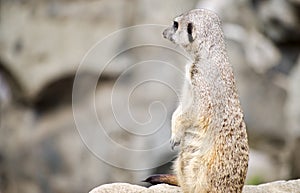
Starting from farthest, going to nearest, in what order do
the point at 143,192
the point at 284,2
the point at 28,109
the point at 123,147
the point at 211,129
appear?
the point at 28,109, the point at 123,147, the point at 284,2, the point at 143,192, the point at 211,129

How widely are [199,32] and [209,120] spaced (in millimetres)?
268

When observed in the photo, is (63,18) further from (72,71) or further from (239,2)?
(239,2)

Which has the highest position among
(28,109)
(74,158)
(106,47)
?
(106,47)

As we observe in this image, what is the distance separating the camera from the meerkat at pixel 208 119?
218cm

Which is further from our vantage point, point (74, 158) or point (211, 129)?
point (74, 158)

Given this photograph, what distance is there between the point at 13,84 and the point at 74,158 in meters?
0.78

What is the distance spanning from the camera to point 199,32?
2.28 meters

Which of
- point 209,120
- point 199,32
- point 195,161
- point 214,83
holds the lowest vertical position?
point 195,161

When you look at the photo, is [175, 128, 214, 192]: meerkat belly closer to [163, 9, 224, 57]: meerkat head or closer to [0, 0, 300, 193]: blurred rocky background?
[163, 9, 224, 57]: meerkat head

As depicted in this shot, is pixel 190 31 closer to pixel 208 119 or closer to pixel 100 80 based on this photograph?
pixel 208 119

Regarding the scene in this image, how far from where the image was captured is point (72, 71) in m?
6.19

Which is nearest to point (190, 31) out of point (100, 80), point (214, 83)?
point (214, 83)

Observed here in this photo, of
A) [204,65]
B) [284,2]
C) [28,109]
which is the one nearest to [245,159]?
[204,65]

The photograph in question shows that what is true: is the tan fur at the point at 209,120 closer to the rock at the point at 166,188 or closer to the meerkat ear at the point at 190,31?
the meerkat ear at the point at 190,31
